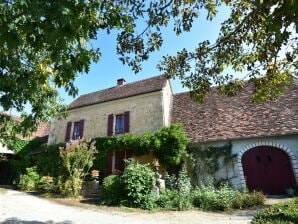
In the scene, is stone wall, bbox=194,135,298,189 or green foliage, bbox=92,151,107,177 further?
green foliage, bbox=92,151,107,177

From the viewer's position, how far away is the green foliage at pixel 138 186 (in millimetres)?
10609

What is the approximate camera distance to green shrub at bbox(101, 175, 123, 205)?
11125 millimetres

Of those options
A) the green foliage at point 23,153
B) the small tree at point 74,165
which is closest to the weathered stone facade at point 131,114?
the green foliage at point 23,153

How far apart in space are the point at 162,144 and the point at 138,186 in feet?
14.7

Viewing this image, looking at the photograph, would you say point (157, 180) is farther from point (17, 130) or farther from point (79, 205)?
point (17, 130)

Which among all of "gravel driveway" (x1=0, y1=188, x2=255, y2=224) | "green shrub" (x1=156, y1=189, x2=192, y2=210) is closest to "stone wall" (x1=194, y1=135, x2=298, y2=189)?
"green shrub" (x1=156, y1=189, x2=192, y2=210)

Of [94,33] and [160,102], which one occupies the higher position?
[160,102]

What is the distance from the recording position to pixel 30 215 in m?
8.83

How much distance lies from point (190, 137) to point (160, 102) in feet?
10.7

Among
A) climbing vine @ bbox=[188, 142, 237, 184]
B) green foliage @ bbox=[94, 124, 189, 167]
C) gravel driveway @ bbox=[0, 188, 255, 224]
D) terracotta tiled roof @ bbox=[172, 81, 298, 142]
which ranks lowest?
gravel driveway @ bbox=[0, 188, 255, 224]

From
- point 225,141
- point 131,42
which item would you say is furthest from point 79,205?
point 225,141

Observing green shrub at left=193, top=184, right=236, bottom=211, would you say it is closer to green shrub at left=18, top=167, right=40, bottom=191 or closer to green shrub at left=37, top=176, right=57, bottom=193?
green shrub at left=37, top=176, right=57, bottom=193

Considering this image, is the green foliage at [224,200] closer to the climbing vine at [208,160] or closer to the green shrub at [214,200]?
the green shrub at [214,200]

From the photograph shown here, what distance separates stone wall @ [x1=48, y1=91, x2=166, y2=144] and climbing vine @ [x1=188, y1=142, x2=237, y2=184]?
316cm
